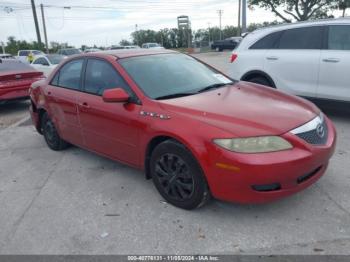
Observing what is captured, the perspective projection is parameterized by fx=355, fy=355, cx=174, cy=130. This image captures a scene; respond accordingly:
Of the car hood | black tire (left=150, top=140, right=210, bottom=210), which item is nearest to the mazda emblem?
the car hood

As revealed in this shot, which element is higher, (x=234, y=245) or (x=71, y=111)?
(x=71, y=111)

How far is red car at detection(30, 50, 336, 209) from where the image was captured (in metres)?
3.04

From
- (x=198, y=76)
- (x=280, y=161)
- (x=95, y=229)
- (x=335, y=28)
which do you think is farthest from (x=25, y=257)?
(x=335, y=28)

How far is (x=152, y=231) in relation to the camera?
3.27 m

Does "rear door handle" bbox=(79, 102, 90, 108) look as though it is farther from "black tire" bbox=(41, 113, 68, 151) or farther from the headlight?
the headlight

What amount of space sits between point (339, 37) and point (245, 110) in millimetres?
3589

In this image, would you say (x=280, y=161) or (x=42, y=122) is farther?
(x=42, y=122)

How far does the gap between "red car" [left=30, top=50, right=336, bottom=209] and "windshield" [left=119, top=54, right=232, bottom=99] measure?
1cm

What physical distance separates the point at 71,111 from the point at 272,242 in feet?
10.2

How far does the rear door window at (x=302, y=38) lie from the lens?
6235 mm

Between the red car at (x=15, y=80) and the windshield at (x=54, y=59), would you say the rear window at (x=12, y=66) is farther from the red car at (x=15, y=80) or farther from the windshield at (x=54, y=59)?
the windshield at (x=54, y=59)

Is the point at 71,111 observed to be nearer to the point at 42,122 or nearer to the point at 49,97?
the point at 49,97

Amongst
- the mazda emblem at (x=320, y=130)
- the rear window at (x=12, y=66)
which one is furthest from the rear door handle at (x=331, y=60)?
the rear window at (x=12, y=66)

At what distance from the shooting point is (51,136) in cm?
568
